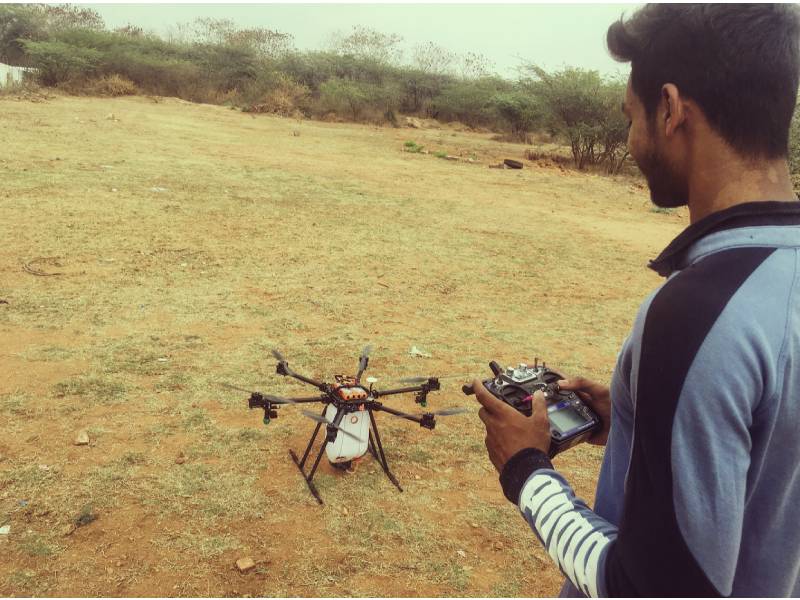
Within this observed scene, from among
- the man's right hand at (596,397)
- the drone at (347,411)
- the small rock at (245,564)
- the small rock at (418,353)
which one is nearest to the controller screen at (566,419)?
the man's right hand at (596,397)

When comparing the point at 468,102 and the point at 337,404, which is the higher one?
the point at 468,102

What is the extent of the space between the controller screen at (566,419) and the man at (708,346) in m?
0.26

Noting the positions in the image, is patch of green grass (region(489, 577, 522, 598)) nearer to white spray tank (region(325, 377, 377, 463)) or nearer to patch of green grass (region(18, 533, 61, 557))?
white spray tank (region(325, 377, 377, 463))

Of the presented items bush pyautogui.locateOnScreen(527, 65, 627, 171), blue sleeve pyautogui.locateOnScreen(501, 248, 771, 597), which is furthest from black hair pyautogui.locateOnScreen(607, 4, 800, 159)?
bush pyautogui.locateOnScreen(527, 65, 627, 171)

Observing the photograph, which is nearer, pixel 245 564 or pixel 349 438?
pixel 245 564

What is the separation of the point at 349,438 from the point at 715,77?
2.56m

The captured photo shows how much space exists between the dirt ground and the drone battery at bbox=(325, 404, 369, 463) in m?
0.24

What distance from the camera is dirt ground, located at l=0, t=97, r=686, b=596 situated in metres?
2.93

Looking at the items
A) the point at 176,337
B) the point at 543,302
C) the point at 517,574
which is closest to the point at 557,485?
the point at 517,574

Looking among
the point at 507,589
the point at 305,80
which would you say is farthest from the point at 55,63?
the point at 507,589

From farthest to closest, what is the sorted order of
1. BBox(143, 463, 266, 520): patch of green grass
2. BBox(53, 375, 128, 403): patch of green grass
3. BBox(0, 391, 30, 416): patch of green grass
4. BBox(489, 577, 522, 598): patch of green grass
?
BBox(53, 375, 128, 403): patch of green grass → BBox(0, 391, 30, 416): patch of green grass → BBox(143, 463, 266, 520): patch of green grass → BBox(489, 577, 522, 598): patch of green grass

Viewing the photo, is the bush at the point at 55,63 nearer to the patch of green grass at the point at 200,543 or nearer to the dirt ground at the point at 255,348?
the dirt ground at the point at 255,348

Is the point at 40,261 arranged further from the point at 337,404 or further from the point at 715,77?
the point at 715,77

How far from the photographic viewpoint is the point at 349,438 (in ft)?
10.7
